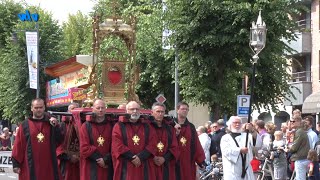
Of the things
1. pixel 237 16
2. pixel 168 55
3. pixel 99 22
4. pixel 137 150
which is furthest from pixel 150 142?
pixel 168 55

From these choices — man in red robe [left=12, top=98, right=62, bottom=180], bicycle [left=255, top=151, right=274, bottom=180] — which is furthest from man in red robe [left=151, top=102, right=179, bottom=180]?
bicycle [left=255, top=151, right=274, bottom=180]

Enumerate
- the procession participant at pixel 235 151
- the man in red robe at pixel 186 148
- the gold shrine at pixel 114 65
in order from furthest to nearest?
the gold shrine at pixel 114 65, the procession participant at pixel 235 151, the man in red robe at pixel 186 148

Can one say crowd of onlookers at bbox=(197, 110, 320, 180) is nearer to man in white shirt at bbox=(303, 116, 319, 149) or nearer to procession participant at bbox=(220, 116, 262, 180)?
man in white shirt at bbox=(303, 116, 319, 149)

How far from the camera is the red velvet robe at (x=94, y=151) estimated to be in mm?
13133

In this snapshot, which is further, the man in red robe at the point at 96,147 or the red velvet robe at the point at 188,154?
the red velvet robe at the point at 188,154

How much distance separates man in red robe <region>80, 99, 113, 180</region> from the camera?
13.1m

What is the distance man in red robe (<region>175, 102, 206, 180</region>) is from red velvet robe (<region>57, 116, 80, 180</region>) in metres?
1.71

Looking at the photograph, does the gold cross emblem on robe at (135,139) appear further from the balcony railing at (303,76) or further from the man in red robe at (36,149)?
the balcony railing at (303,76)

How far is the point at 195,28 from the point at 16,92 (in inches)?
907

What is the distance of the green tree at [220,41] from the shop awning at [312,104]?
Result: 34.1 feet

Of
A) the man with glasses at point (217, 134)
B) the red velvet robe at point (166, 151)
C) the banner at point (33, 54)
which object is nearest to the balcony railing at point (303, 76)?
the banner at point (33, 54)

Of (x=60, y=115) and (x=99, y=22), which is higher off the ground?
(x=99, y=22)

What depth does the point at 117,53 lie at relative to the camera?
18266 mm

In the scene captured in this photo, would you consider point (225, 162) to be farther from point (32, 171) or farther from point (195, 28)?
point (195, 28)
